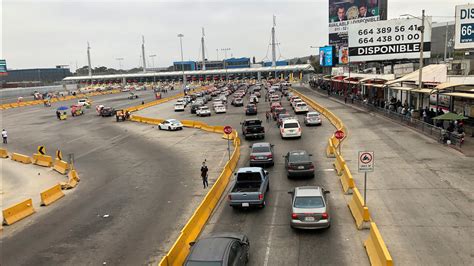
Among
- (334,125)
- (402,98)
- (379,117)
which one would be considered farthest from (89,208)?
(402,98)

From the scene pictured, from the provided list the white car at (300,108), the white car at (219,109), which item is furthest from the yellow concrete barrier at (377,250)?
the white car at (219,109)

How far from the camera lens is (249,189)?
17625mm

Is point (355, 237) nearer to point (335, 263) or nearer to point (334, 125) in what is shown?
point (335, 263)

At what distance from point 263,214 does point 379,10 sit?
7436 cm

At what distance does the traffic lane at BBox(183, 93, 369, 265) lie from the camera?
40.6ft

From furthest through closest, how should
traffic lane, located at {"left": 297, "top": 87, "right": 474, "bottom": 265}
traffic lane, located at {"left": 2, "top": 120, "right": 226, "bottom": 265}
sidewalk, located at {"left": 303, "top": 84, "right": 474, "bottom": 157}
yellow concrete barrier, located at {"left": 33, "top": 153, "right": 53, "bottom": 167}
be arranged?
yellow concrete barrier, located at {"left": 33, "top": 153, "right": 53, "bottom": 167}, sidewalk, located at {"left": 303, "top": 84, "right": 474, "bottom": 157}, traffic lane, located at {"left": 2, "top": 120, "right": 226, "bottom": 265}, traffic lane, located at {"left": 297, "top": 87, "right": 474, "bottom": 265}

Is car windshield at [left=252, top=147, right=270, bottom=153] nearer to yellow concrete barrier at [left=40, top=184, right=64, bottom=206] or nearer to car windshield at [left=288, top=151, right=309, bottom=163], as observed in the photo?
car windshield at [left=288, top=151, right=309, bottom=163]

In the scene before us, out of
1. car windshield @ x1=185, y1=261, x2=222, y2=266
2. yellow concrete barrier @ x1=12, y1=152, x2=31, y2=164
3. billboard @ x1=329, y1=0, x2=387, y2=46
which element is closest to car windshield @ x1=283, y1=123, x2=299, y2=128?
yellow concrete barrier @ x1=12, y1=152, x2=31, y2=164

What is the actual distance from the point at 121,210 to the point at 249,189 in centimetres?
589

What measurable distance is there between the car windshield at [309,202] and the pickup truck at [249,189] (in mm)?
2385

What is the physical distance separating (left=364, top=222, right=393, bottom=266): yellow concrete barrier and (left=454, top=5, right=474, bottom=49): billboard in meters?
29.8

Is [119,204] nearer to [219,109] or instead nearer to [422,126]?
[422,126]

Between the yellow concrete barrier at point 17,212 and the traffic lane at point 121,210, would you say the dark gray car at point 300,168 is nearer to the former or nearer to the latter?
the traffic lane at point 121,210

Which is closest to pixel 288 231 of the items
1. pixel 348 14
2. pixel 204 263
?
pixel 204 263
